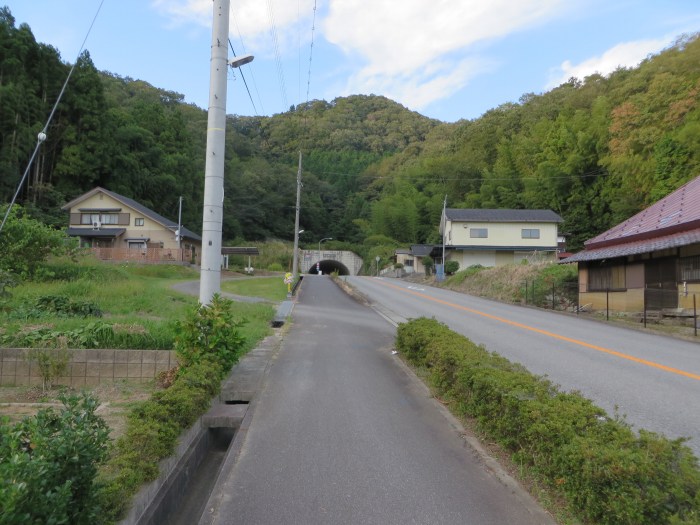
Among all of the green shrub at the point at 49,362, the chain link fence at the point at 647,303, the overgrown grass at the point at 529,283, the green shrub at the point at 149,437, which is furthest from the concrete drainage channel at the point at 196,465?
the overgrown grass at the point at 529,283

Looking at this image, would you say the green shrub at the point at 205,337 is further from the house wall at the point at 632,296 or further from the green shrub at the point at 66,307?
the house wall at the point at 632,296

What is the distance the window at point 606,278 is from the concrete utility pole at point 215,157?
56.0 feet

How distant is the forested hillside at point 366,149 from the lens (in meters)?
35.9

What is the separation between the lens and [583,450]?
3.18m

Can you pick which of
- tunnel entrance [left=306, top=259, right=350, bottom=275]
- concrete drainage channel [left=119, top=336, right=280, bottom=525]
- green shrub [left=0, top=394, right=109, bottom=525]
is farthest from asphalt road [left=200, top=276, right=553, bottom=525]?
tunnel entrance [left=306, top=259, right=350, bottom=275]

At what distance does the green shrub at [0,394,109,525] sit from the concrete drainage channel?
50cm

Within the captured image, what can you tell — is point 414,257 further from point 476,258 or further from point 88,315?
point 88,315

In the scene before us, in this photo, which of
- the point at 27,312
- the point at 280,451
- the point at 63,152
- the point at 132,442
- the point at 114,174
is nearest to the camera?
the point at 132,442

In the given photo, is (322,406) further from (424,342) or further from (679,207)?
(679,207)

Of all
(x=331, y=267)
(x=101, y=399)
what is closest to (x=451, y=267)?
(x=101, y=399)

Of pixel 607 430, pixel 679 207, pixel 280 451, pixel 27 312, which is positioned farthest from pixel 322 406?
pixel 679 207

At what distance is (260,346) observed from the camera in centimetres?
1061

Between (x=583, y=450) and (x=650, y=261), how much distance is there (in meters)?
17.4

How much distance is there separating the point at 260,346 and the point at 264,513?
284 inches
